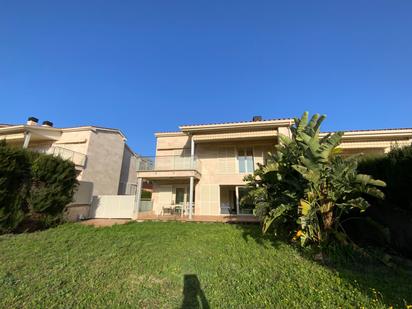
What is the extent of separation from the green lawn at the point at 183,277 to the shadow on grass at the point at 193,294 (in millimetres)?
19

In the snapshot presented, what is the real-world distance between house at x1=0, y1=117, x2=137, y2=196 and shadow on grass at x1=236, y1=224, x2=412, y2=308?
55.9 ft

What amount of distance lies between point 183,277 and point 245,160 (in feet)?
37.3

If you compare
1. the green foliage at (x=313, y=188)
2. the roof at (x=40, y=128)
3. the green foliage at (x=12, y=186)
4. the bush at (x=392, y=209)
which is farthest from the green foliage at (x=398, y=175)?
the roof at (x=40, y=128)

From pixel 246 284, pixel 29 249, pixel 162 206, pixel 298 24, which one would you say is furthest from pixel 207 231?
pixel 298 24

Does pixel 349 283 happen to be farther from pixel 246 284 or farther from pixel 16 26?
pixel 16 26

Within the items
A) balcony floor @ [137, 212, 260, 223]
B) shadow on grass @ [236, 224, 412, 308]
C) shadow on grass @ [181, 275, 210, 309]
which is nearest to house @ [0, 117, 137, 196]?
balcony floor @ [137, 212, 260, 223]

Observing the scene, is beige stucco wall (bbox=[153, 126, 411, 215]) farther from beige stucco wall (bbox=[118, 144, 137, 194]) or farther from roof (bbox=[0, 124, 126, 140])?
roof (bbox=[0, 124, 126, 140])

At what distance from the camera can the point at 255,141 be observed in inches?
595

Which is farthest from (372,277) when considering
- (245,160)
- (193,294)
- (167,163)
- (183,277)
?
(167,163)

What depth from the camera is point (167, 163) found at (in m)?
14.7

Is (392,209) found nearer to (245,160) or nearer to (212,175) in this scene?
(245,160)

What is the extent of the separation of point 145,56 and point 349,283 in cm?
1969

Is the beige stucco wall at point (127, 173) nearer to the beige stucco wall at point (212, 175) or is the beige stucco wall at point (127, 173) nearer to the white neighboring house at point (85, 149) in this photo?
the white neighboring house at point (85, 149)

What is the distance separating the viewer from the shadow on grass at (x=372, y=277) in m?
3.50
